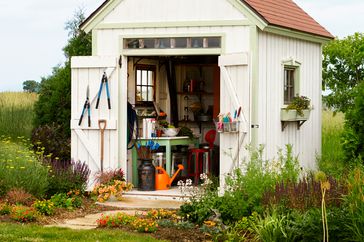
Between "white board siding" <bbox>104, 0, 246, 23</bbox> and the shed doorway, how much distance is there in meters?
1.13

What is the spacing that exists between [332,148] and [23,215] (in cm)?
915

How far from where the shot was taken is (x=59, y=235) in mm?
9445

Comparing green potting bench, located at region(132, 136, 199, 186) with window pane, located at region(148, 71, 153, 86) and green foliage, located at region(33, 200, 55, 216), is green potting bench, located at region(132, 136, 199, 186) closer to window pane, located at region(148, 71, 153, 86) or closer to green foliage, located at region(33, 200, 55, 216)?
window pane, located at region(148, 71, 153, 86)

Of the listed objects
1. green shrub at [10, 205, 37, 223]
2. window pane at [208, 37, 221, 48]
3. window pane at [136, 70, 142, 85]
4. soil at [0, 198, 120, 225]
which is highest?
window pane at [208, 37, 221, 48]

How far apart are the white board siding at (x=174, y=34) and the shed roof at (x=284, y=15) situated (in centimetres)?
40

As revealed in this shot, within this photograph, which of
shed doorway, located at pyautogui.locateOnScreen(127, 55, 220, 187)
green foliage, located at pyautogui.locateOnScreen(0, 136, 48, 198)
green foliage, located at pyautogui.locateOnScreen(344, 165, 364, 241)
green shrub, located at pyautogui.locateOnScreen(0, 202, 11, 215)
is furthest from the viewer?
shed doorway, located at pyautogui.locateOnScreen(127, 55, 220, 187)

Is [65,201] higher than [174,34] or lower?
lower

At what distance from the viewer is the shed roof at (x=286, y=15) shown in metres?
13.0

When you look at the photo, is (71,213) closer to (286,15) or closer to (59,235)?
(59,235)

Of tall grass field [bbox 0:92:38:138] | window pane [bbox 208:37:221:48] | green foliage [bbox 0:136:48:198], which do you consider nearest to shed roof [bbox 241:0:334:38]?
window pane [bbox 208:37:221:48]

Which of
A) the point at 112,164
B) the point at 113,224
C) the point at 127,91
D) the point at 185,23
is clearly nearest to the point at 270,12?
the point at 185,23

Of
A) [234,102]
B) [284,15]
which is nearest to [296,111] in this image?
[284,15]

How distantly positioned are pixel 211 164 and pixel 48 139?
371 cm

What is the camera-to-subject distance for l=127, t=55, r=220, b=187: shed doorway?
1473cm
